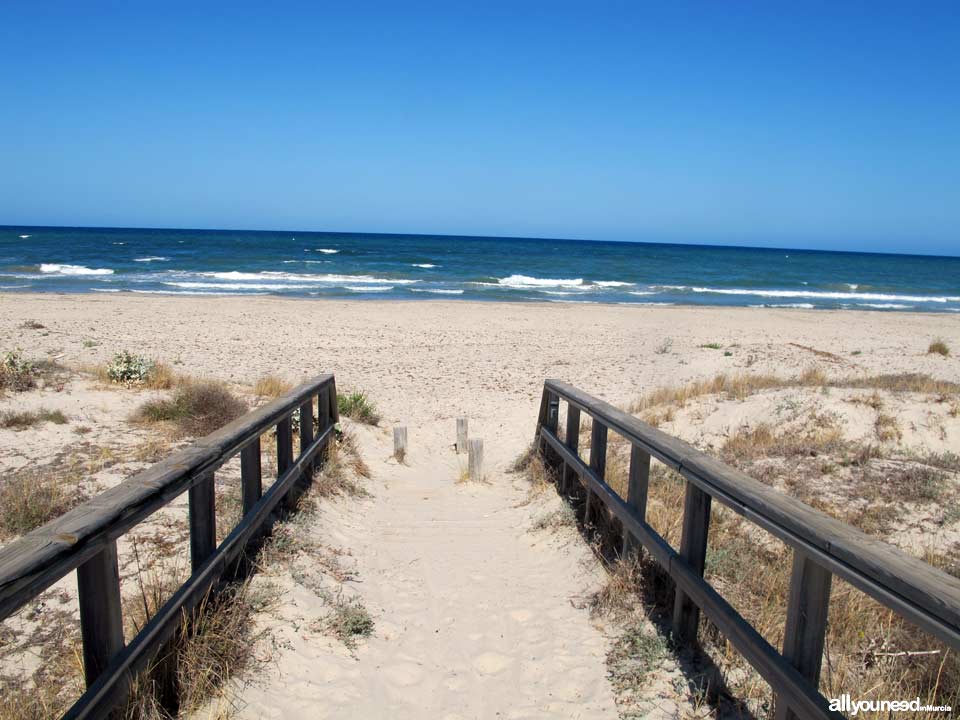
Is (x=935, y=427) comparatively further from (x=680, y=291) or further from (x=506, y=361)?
(x=680, y=291)

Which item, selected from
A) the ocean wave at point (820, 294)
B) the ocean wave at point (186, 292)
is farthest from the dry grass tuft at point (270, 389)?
the ocean wave at point (820, 294)

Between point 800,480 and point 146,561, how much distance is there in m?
5.03

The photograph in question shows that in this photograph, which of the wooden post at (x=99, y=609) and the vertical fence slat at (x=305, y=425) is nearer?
the wooden post at (x=99, y=609)

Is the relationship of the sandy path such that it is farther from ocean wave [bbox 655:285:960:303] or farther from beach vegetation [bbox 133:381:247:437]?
ocean wave [bbox 655:285:960:303]

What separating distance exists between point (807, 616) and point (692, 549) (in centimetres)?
101

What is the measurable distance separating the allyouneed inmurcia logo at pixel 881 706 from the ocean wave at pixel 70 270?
148 ft

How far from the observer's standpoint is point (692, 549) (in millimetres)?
3334

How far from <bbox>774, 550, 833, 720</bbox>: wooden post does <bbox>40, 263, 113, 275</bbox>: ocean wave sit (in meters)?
45.1

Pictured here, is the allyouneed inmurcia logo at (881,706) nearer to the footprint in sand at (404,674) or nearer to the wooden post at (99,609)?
the footprint in sand at (404,674)

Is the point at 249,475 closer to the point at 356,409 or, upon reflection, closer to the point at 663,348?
the point at 356,409

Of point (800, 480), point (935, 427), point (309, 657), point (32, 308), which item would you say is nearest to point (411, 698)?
point (309, 657)

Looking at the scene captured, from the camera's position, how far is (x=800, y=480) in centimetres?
607

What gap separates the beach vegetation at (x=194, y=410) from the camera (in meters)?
7.19

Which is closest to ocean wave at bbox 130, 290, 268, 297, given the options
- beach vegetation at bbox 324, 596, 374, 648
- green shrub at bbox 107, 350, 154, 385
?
green shrub at bbox 107, 350, 154, 385
